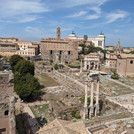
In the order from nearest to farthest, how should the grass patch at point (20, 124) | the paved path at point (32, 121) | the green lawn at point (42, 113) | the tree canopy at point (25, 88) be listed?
1. the grass patch at point (20, 124)
2. the paved path at point (32, 121)
3. the green lawn at point (42, 113)
4. the tree canopy at point (25, 88)

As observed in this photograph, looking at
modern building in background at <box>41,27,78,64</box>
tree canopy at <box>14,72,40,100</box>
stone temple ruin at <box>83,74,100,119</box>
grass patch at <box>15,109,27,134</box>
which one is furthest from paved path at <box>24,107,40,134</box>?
modern building in background at <box>41,27,78,64</box>

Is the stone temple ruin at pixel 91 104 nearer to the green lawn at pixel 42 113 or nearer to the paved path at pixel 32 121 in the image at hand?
the green lawn at pixel 42 113

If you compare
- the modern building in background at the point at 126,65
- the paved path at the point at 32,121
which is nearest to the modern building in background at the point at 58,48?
the modern building in background at the point at 126,65

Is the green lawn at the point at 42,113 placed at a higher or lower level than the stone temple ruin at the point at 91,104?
lower

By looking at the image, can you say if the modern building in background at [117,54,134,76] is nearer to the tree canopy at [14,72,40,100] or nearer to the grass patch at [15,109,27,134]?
the tree canopy at [14,72,40,100]

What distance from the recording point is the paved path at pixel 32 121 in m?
15.5

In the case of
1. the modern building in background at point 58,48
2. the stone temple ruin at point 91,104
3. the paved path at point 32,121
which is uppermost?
the modern building in background at point 58,48

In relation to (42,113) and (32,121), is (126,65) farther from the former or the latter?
(32,121)

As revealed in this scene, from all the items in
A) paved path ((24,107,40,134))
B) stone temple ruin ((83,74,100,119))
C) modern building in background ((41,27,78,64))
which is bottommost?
paved path ((24,107,40,134))

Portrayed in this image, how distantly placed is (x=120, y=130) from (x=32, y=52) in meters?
59.5

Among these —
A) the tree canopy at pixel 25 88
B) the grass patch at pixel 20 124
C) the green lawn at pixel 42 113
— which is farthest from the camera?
the tree canopy at pixel 25 88

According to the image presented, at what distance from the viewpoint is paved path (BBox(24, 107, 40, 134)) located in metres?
15.5

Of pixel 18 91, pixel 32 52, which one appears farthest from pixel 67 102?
pixel 32 52

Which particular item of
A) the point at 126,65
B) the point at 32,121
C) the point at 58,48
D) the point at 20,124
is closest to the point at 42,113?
the point at 32,121
